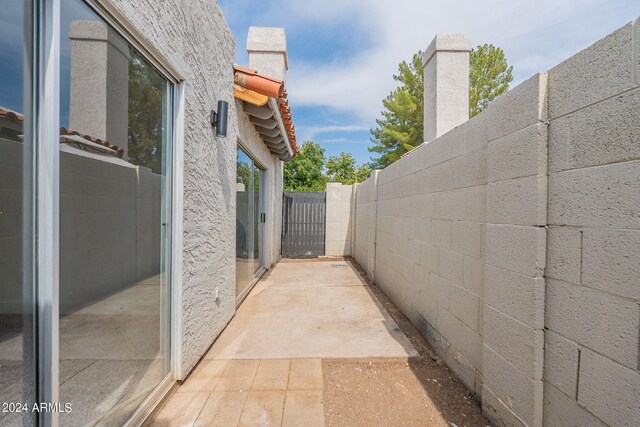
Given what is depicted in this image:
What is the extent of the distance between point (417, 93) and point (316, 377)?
17050 millimetres

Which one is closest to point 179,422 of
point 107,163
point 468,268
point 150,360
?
point 150,360

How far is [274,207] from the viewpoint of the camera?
786 cm

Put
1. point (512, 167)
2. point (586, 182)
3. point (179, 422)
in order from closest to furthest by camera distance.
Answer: point (586, 182)
point (512, 167)
point (179, 422)

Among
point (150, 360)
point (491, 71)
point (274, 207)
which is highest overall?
point (491, 71)

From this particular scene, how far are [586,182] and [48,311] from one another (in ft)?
8.94

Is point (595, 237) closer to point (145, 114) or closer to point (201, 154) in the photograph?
point (145, 114)

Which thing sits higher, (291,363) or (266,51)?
(266,51)

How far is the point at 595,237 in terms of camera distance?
142cm

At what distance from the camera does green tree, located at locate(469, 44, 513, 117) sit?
15.7 metres

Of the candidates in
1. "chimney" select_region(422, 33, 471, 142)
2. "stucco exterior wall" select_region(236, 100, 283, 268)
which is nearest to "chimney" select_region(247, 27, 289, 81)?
"stucco exterior wall" select_region(236, 100, 283, 268)

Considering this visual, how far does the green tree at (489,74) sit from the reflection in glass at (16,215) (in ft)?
59.1

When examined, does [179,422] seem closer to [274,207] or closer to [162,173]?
[162,173]

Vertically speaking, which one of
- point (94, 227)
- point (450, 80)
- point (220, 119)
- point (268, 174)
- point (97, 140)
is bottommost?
point (94, 227)

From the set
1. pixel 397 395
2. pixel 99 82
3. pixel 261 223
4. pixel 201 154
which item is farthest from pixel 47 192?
pixel 261 223
